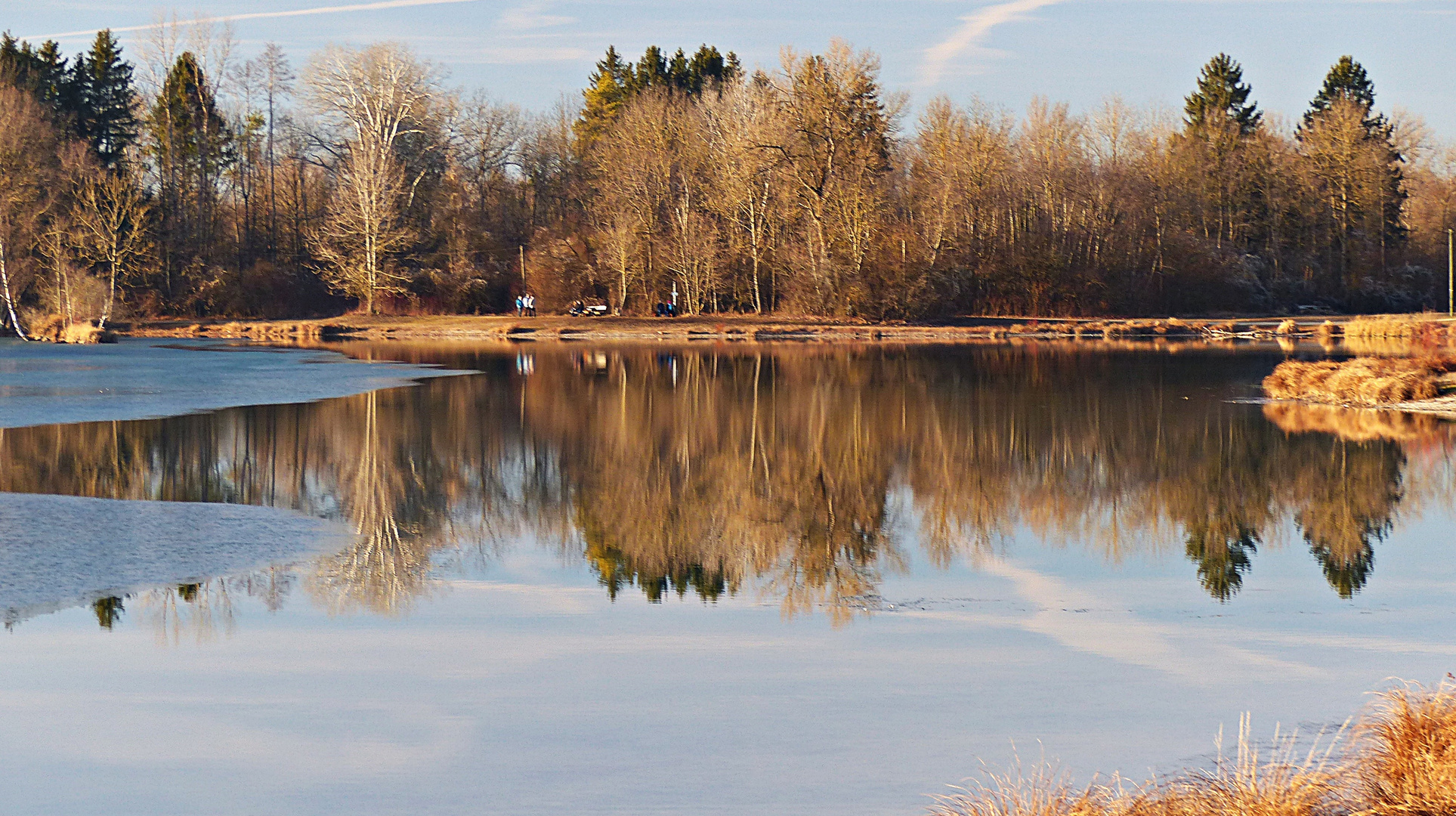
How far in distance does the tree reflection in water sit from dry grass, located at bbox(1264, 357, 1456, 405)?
1190 mm

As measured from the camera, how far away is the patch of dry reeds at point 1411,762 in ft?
18.4

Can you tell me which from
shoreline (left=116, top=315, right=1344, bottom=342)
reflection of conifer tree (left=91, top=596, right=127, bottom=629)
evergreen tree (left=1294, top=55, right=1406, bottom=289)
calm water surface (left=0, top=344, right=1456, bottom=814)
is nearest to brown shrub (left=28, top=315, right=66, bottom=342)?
shoreline (left=116, top=315, right=1344, bottom=342)

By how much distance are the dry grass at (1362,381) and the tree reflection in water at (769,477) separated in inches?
46.9

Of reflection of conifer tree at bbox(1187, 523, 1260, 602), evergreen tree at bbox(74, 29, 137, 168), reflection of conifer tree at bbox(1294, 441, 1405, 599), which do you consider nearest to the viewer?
reflection of conifer tree at bbox(1187, 523, 1260, 602)

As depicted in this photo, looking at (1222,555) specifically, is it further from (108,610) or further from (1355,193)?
(1355,193)

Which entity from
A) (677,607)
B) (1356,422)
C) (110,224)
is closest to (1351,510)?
(677,607)

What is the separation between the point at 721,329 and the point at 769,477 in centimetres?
4758

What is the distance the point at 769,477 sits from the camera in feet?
60.3

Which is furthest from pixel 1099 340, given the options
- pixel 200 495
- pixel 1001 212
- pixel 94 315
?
pixel 200 495

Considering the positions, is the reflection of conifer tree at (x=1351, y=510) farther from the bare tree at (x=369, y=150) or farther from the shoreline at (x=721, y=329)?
the bare tree at (x=369, y=150)

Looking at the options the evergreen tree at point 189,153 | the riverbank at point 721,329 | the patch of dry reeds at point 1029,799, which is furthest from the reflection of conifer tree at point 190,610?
the evergreen tree at point 189,153

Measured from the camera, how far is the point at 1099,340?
58.9m

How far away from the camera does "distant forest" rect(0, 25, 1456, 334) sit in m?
65.7

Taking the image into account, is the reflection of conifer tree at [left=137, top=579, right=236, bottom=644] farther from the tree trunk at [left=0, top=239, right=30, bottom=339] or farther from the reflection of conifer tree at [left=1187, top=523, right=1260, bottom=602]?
the tree trunk at [left=0, top=239, right=30, bottom=339]
